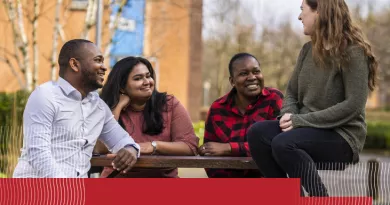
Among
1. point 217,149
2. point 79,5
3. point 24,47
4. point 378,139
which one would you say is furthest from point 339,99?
point 378,139

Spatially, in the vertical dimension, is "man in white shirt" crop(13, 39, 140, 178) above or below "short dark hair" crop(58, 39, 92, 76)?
below

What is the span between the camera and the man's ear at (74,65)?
4.47m

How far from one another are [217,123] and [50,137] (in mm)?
1568

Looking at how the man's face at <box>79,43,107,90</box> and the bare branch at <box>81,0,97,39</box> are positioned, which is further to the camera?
the bare branch at <box>81,0,97,39</box>

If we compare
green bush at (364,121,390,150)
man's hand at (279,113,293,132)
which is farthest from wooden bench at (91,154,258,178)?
green bush at (364,121,390,150)

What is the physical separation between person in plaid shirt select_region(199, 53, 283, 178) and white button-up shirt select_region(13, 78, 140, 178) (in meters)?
0.94

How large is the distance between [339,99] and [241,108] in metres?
1.33

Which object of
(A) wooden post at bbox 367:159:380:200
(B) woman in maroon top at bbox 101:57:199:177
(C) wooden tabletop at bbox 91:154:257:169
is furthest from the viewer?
(B) woman in maroon top at bbox 101:57:199:177

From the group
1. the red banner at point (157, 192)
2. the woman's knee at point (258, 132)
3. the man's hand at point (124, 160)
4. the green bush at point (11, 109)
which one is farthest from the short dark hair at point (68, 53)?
the green bush at point (11, 109)

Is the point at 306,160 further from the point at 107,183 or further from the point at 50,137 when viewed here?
the point at 50,137

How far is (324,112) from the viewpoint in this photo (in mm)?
4223

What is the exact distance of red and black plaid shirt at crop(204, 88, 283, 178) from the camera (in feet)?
18.0

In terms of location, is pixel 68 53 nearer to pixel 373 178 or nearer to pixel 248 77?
pixel 248 77

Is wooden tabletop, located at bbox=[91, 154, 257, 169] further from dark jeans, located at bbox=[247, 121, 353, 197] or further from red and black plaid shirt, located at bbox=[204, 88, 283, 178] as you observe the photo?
red and black plaid shirt, located at bbox=[204, 88, 283, 178]
